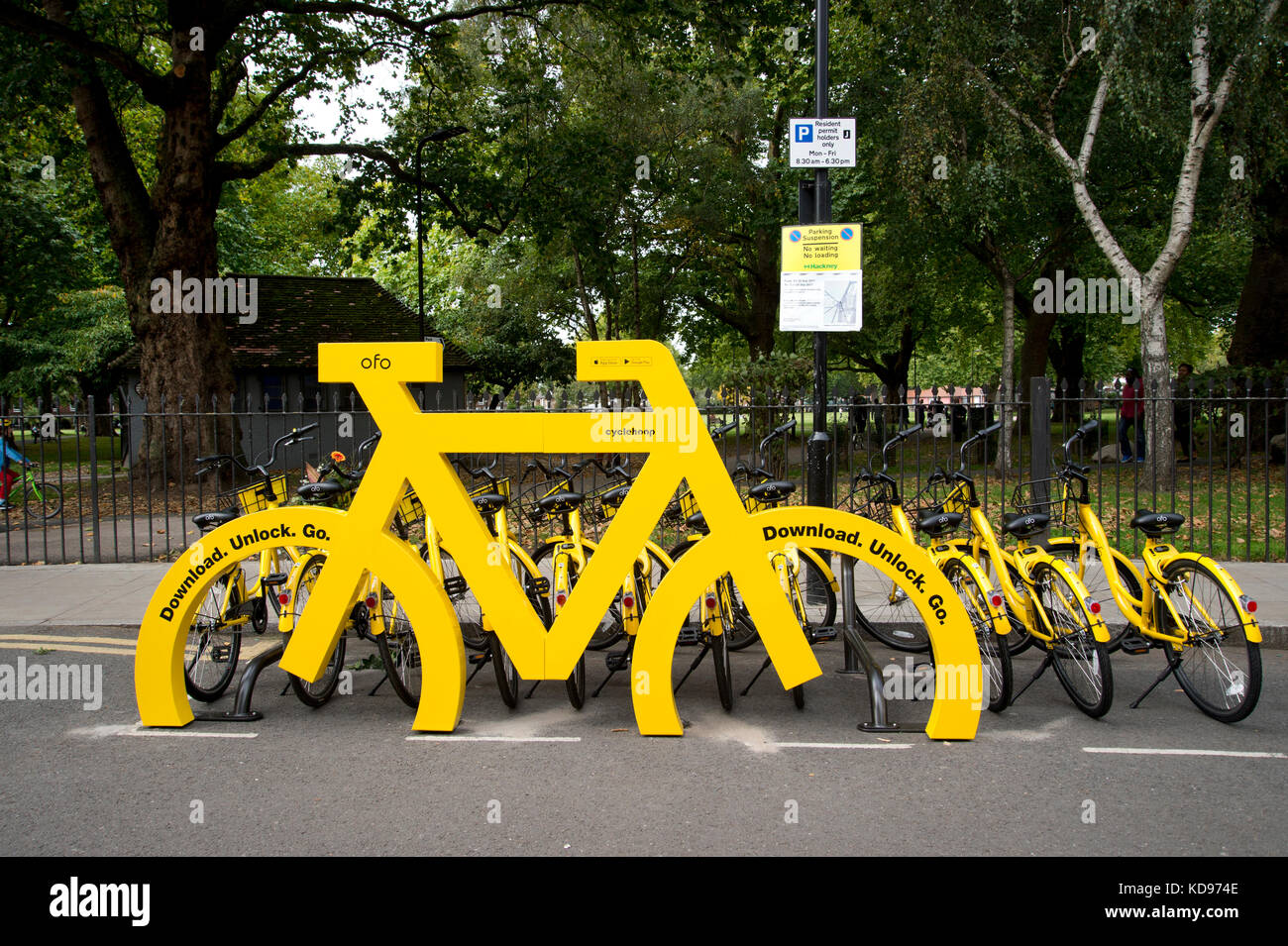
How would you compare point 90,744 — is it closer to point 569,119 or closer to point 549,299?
point 569,119

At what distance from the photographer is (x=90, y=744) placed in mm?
4801

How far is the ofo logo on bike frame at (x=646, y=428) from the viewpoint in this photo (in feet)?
15.8

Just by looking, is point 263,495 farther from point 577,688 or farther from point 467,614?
point 577,688

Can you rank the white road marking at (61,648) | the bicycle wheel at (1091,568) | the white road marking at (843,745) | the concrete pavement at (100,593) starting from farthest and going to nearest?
1. the concrete pavement at (100,593)
2. the white road marking at (61,648)
3. the bicycle wheel at (1091,568)
4. the white road marking at (843,745)

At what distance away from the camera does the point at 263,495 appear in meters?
5.91

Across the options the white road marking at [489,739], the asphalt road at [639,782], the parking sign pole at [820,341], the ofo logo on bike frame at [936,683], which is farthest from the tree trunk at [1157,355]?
the white road marking at [489,739]

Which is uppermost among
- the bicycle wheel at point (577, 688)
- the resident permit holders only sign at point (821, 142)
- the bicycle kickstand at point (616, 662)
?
the resident permit holders only sign at point (821, 142)

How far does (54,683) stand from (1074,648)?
20.3 ft

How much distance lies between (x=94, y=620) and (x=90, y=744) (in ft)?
10.5

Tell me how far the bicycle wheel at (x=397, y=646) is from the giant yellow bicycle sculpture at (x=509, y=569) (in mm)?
409

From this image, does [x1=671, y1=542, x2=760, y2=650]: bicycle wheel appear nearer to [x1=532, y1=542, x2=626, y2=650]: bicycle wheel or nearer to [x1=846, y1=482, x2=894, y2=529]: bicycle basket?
[x1=532, y1=542, x2=626, y2=650]: bicycle wheel

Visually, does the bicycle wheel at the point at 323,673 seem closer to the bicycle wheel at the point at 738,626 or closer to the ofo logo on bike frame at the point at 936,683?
the bicycle wheel at the point at 738,626

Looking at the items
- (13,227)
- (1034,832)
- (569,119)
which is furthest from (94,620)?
(13,227)

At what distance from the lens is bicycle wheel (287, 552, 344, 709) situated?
5.39 metres
